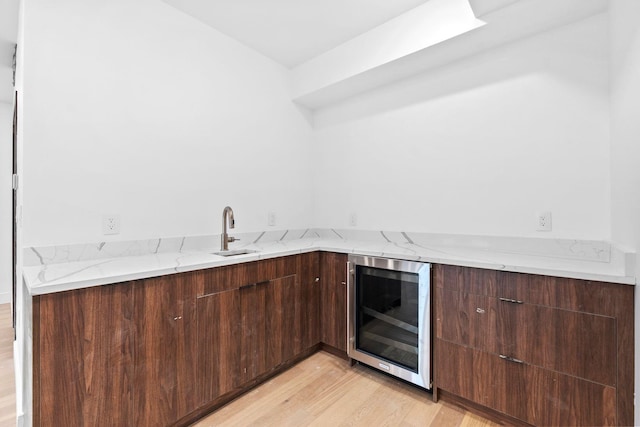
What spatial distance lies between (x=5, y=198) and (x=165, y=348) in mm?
3604

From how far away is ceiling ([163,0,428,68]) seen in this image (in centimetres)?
200

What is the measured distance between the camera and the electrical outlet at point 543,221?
1.82 metres

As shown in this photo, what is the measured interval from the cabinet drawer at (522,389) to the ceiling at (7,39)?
3443 mm

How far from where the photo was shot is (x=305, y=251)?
221 cm

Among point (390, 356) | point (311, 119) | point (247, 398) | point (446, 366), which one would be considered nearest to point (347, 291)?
point (390, 356)

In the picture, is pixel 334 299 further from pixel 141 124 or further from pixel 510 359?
pixel 141 124

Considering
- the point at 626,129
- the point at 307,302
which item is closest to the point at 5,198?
the point at 307,302

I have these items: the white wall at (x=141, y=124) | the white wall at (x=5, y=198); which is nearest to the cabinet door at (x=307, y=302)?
the white wall at (x=141, y=124)

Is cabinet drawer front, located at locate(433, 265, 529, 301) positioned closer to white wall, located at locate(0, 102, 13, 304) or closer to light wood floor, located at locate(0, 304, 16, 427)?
light wood floor, located at locate(0, 304, 16, 427)

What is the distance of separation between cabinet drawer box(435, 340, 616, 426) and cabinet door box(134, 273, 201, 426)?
1.40 meters

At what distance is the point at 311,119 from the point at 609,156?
7.67 feet

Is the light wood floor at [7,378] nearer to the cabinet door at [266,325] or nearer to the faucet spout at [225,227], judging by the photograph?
the cabinet door at [266,325]

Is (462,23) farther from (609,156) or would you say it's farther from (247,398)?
(247,398)

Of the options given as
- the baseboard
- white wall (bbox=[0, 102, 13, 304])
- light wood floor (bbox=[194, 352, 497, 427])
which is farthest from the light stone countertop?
the baseboard
